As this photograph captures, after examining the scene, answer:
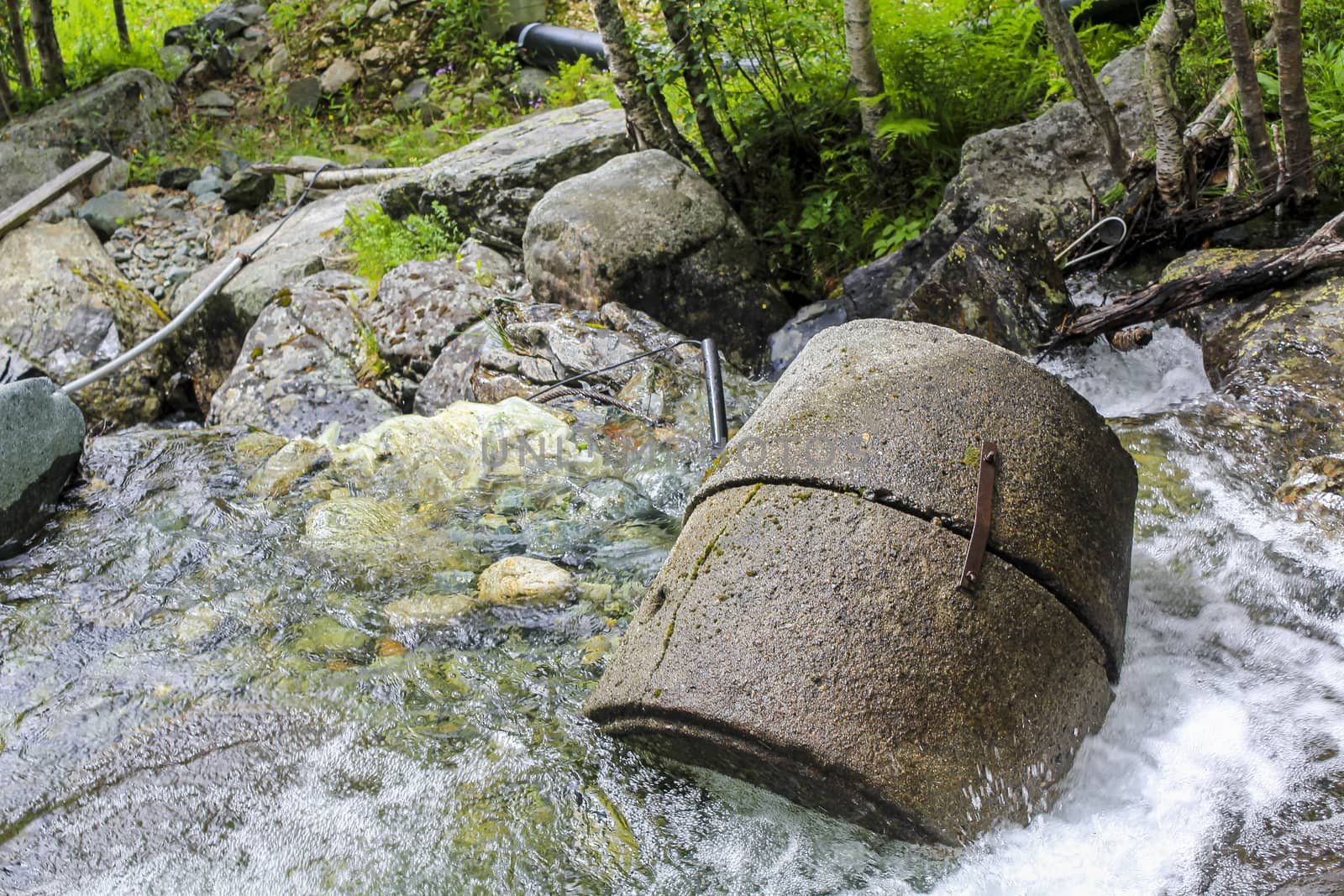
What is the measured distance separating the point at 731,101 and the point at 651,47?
2.77 feet

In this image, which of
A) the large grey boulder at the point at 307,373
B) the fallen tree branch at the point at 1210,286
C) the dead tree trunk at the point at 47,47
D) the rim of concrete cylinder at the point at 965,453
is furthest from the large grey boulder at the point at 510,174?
the dead tree trunk at the point at 47,47

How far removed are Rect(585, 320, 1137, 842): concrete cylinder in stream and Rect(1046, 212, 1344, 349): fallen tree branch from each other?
239cm

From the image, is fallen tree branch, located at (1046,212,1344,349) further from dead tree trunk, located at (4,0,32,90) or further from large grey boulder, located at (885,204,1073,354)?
dead tree trunk, located at (4,0,32,90)

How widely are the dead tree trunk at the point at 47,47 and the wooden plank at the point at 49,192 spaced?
166 centimetres

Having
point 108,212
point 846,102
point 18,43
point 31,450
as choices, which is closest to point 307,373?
point 31,450

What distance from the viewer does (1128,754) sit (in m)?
2.71

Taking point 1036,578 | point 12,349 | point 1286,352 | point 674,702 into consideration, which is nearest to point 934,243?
point 1286,352

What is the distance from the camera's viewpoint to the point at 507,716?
323cm

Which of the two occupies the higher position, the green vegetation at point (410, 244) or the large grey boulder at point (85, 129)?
the large grey boulder at point (85, 129)

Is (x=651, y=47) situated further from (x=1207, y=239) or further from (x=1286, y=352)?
(x=1286, y=352)

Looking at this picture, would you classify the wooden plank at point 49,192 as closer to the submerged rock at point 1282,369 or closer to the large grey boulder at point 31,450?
the large grey boulder at point 31,450

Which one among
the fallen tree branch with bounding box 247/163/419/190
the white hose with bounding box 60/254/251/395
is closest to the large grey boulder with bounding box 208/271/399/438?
the white hose with bounding box 60/254/251/395

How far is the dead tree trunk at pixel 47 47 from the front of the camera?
11367 mm

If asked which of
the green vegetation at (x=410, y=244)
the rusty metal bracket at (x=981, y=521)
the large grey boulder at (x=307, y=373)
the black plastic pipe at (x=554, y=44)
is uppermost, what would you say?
the black plastic pipe at (x=554, y=44)
